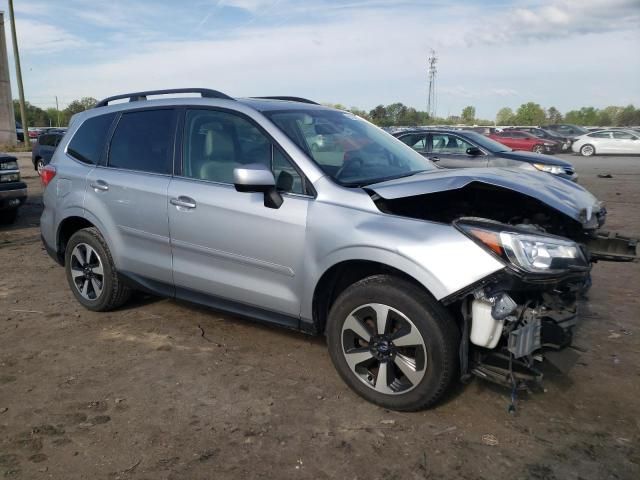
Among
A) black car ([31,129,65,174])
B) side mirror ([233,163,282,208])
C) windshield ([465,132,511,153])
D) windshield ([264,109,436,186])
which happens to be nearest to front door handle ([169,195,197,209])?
side mirror ([233,163,282,208])

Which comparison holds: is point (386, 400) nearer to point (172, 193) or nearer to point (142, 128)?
point (172, 193)

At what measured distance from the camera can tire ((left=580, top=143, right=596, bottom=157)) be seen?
30.2 meters

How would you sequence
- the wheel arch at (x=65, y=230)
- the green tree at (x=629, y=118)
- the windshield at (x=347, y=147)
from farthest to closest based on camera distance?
1. the green tree at (x=629, y=118)
2. the wheel arch at (x=65, y=230)
3. the windshield at (x=347, y=147)

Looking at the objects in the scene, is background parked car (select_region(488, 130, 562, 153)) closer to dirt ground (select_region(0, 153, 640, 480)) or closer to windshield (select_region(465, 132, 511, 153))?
windshield (select_region(465, 132, 511, 153))

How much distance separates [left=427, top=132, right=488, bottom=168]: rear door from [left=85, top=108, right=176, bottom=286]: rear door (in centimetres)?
791

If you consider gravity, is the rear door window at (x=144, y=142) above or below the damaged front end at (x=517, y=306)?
above

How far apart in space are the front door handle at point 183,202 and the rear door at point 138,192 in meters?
0.11

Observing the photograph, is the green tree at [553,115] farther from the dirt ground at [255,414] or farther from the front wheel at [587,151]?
the dirt ground at [255,414]

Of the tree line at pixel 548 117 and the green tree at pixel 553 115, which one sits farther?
the green tree at pixel 553 115

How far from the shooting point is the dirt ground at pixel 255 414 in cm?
278

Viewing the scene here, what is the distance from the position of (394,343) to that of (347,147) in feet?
5.08

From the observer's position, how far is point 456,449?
9.52 ft

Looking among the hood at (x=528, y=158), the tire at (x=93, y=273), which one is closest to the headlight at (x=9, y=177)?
the tire at (x=93, y=273)

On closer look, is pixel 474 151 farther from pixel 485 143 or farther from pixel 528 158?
pixel 528 158
